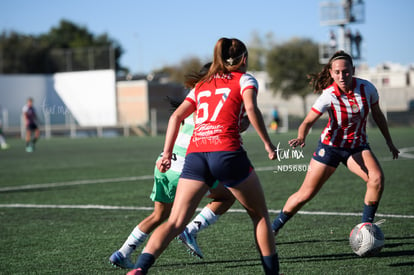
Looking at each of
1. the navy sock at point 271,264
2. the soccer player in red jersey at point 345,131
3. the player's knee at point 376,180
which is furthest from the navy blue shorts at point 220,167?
the player's knee at point 376,180

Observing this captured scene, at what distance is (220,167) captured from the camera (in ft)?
15.7

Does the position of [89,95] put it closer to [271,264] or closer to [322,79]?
[322,79]

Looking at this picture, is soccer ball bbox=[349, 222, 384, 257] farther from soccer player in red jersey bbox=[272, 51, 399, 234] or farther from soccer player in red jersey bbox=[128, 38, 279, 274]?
soccer player in red jersey bbox=[128, 38, 279, 274]

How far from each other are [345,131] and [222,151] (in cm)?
256

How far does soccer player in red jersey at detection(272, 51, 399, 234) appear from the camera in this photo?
22.3ft

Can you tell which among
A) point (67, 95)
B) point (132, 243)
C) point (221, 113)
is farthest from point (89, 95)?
point (221, 113)

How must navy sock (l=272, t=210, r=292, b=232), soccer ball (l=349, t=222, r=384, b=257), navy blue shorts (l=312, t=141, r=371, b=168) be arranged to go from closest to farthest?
soccer ball (l=349, t=222, r=384, b=257) → navy blue shorts (l=312, t=141, r=371, b=168) → navy sock (l=272, t=210, r=292, b=232)

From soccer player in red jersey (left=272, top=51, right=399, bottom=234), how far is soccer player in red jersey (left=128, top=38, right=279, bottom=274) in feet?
6.30

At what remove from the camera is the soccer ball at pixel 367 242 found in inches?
253

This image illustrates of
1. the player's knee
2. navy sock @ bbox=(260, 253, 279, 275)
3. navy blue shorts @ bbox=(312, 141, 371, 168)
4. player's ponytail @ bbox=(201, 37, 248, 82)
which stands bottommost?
navy sock @ bbox=(260, 253, 279, 275)

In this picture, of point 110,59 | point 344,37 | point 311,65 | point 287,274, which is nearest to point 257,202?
point 287,274

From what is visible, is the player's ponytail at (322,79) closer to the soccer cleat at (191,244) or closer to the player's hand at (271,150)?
the soccer cleat at (191,244)

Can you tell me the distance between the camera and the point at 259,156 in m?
21.6

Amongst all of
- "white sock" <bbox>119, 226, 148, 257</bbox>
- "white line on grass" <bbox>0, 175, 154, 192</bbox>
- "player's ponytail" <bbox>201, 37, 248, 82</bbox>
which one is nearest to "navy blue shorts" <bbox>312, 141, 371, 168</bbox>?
"white sock" <bbox>119, 226, 148, 257</bbox>
